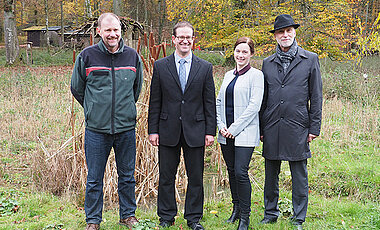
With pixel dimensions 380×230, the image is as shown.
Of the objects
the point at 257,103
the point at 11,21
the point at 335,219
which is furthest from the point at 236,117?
the point at 11,21

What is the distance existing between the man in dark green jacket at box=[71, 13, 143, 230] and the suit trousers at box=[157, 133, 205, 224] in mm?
350

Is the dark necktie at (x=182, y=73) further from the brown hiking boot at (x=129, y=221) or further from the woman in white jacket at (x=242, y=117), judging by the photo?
the brown hiking boot at (x=129, y=221)

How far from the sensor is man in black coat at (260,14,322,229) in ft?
11.0

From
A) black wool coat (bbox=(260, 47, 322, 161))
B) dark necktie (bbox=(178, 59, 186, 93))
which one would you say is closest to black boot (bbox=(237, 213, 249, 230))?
black wool coat (bbox=(260, 47, 322, 161))

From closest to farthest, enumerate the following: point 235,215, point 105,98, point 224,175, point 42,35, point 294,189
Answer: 1. point 105,98
2. point 294,189
3. point 235,215
4. point 224,175
5. point 42,35

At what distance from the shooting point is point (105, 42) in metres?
3.29

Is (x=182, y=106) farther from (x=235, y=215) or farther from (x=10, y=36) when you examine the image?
(x=10, y=36)

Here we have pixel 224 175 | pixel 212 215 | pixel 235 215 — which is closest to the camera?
pixel 235 215

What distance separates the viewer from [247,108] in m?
3.33

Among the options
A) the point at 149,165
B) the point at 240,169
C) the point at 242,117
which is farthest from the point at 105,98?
the point at 149,165

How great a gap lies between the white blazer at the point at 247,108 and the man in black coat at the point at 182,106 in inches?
8.8

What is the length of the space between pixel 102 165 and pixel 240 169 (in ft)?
4.18

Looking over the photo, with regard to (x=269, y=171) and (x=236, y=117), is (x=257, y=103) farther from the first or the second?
(x=269, y=171)

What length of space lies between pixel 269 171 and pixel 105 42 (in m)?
1.96
